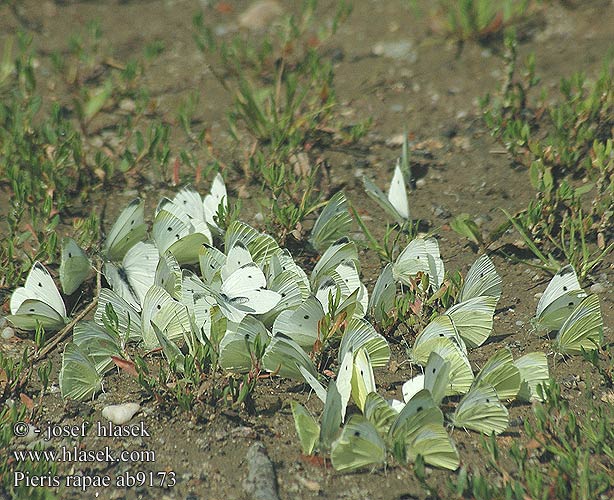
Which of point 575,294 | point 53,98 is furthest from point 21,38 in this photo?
point 575,294

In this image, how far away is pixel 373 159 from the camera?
14.9ft

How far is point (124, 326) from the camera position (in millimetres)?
3254

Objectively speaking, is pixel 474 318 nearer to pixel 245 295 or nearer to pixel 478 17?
pixel 245 295

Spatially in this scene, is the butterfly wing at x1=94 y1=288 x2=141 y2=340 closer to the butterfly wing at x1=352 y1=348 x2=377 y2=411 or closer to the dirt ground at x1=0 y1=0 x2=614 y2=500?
the dirt ground at x1=0 y1=0 x2=614 y2=500

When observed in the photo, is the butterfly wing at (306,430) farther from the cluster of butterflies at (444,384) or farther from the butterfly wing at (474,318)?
the butterfly wing at (474,318)

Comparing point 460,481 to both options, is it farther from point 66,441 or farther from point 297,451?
point 66,441

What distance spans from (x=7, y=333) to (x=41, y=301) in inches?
9.7

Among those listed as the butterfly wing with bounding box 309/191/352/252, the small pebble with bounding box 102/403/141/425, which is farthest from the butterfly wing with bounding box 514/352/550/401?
the small pebble with bounding box 102/403/141/425

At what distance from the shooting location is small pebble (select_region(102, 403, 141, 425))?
2.96 m

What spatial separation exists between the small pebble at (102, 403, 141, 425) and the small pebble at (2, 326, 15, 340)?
0.66 m

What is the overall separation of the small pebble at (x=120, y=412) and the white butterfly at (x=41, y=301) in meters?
0.55

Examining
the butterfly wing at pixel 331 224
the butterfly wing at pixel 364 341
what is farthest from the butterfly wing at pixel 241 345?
the butterfly wing at pixel 331 224

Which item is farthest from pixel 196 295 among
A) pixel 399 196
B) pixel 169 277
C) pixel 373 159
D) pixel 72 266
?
pixel 373 159

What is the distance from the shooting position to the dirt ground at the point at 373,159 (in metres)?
2.80
